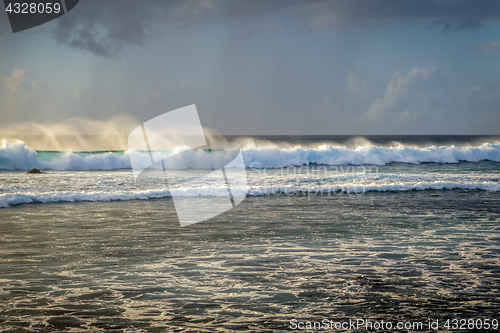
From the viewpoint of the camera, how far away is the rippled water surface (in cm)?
472

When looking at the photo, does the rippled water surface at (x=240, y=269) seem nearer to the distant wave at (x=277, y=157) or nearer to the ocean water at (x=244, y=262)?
the ocean water at (x=244, y=262)

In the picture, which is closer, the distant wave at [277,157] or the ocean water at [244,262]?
the ocean water at [244,262]

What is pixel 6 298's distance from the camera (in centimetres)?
519

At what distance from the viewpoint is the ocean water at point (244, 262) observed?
4.74 m

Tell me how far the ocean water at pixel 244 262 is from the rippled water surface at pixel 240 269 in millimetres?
26

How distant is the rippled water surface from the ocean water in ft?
0.09

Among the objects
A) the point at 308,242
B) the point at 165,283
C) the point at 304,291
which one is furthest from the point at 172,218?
the point at 304,291

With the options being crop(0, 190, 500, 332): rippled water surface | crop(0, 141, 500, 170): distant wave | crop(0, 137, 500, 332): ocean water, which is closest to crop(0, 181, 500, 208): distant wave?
crop(0, 137, 500, 332): ocean water

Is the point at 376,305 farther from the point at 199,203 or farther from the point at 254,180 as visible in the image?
the point at 254,180

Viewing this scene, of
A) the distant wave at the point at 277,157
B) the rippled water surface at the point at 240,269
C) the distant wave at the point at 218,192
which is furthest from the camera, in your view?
the distant wave at the point at 277,157

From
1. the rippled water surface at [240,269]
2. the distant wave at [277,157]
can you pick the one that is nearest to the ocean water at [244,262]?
the rippled water surface at [240,269]

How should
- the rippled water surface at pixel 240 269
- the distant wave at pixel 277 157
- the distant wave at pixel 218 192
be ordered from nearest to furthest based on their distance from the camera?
the rippled water surface at pixel 240 269
the distant wave at pixel 218 192
the distant wave at pixel 277 157

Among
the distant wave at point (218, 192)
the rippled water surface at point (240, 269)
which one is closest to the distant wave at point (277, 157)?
the distant wave at point (218, 192)

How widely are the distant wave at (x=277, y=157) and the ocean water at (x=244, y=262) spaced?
16.5 meters
